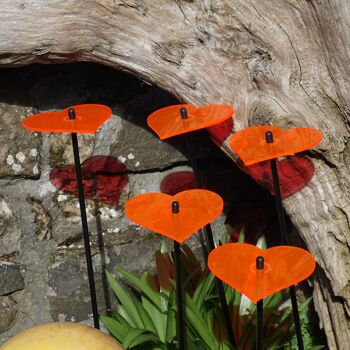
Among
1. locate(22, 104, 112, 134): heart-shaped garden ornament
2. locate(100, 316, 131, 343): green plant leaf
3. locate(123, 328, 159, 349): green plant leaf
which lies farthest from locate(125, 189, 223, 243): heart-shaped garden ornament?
locate(100, 316, 131, 343): green plant leaf

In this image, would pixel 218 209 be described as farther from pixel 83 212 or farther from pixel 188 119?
pixel 83 212

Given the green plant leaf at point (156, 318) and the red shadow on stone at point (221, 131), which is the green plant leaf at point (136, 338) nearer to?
the green plant leaf at point (156, 318)

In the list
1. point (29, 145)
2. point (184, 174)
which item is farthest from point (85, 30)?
point (184, 174)

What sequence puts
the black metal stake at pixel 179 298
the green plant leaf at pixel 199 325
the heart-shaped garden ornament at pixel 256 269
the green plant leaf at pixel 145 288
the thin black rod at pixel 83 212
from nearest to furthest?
the heart-shaped garden ornament at pixel 256 269, the black metal stake at pixel 179 298, the thin black rod at pixel 83 212, the green plant leaf at pixel 199 325, the green plant leaf at pixel 145 288

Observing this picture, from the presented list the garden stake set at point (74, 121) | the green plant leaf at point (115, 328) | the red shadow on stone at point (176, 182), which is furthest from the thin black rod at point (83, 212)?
the red shadow on stone at point (176, 182)

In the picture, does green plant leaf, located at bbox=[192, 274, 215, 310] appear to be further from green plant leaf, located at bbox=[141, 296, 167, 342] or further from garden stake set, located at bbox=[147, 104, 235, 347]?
garden stake set, located at bbox=[147, 104, 235, 347]

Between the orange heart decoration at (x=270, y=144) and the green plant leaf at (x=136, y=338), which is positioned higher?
the orange heart decoration at (x=270, y=144)
